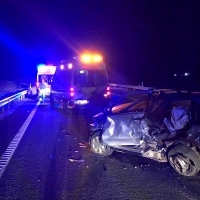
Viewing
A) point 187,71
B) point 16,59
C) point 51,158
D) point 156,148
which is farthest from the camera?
point 16,59

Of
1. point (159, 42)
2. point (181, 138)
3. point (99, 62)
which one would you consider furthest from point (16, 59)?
point (181, 138)

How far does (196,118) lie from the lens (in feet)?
14.1

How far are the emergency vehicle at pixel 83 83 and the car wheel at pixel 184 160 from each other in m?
6.23

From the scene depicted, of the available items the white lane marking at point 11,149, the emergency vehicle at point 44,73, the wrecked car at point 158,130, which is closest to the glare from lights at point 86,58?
the white lane marking at point 11,149

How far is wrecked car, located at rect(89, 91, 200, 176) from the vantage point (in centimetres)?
412

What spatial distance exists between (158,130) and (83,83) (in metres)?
6.09

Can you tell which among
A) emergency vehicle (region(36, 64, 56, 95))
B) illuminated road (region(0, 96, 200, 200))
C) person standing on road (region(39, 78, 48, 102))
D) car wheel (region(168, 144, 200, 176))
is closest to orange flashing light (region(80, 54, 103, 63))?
illuminated road (region(0, 96, 200, 200))

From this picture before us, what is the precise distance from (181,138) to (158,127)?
1.77 ft

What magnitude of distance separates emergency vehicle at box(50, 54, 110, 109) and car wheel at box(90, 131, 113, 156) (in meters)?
4.70

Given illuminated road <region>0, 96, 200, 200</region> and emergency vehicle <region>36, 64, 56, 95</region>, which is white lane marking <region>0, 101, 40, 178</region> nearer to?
illuminated road <region>0, 96, 200, 200</region>

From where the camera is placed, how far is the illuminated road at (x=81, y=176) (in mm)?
3586

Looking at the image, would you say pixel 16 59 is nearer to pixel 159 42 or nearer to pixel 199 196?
pixel 159 42

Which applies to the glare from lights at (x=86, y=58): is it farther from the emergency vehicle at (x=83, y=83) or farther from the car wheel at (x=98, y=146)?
the car wheel at (x=98, y=146)

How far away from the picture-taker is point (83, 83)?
34.0 ft
